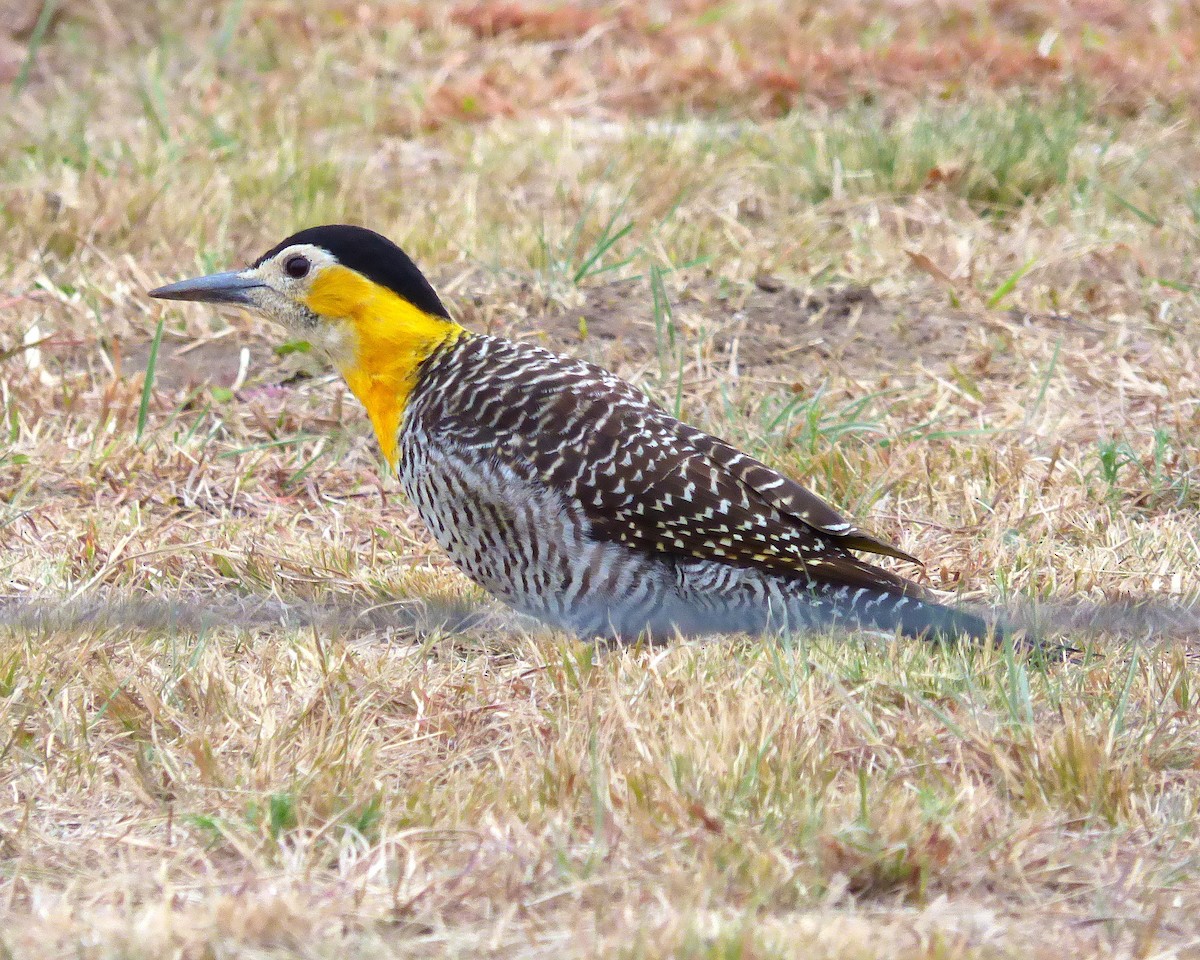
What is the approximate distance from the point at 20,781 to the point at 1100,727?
2.15 meters

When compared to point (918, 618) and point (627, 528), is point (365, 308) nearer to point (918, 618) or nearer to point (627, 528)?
point (627, 528)

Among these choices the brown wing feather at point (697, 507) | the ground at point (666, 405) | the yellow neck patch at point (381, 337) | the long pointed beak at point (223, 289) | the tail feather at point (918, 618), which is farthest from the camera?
the long pointed beak at point (223, 289)

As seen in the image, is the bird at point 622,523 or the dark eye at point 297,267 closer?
the bird at point 622,523

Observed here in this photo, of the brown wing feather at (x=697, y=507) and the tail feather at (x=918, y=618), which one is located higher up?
the brown wing feather at (x=697, y=507)

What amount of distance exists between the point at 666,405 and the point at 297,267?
4.64ft

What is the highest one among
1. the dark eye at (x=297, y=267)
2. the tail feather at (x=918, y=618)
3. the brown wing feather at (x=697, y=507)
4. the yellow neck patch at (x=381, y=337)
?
the dark eye at (x=297, y=267)

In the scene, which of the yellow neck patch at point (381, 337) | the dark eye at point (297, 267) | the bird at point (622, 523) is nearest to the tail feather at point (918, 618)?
the bird at point (622, 523)

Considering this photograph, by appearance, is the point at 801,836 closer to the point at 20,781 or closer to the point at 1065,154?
the point at 20,781

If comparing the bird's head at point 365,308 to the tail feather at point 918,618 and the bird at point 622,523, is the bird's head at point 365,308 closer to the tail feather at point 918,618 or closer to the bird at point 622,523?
the bird at point 622,523

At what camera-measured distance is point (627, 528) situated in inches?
169

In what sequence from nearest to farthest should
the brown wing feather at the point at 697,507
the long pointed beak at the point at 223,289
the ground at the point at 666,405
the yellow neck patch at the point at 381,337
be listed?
1. the ground at the point at 666,405
2. the brown wing feather at the point at 697,507
3. the yellow neck patch at the point at 381,337
4. the long pointed beak at the point at 223,289

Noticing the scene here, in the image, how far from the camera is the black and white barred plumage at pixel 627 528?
426 cm

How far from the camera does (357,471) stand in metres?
5.50

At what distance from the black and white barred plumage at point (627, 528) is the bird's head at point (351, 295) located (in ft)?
1.42
